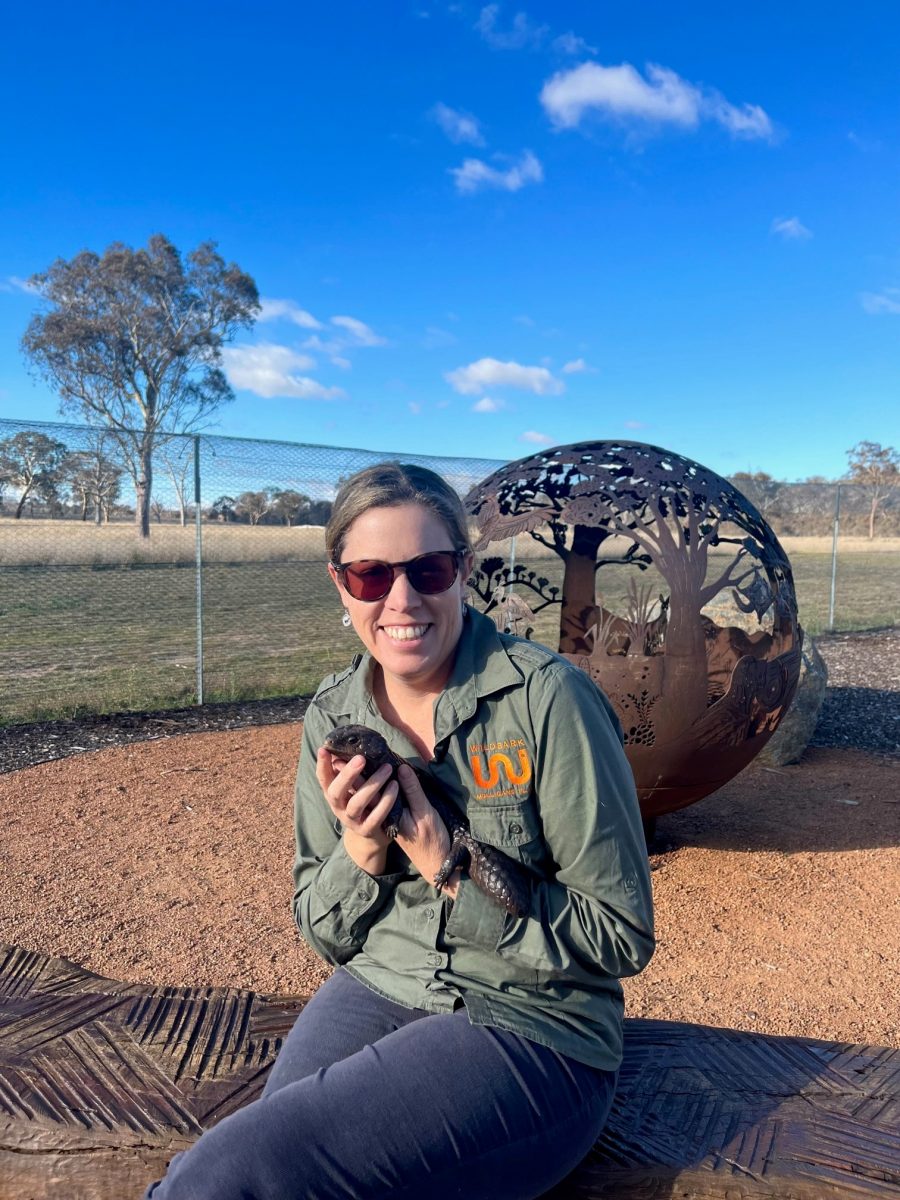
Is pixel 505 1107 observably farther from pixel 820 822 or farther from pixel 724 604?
pixel 724 604

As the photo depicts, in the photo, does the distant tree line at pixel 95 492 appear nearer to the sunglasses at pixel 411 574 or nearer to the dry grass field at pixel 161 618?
the dry grass field at pixel 161 618

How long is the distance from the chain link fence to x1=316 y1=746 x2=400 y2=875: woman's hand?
5.89m

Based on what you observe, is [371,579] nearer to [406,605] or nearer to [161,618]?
[406,605]

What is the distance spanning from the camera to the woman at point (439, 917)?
155cm

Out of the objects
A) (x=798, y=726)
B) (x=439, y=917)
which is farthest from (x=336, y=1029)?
(x=798, y=726)

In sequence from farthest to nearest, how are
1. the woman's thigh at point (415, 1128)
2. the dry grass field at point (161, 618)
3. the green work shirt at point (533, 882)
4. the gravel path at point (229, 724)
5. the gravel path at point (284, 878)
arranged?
1. the dry grass field at point (161, 618)
2. the gravel path at point (229, 724)
3. the gravel path at point (284, 878)
4. the green work shirt at point (533, 882)
5. the woman's thigh at point (415, 1128)

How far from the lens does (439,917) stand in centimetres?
185

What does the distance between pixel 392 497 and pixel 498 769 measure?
67 centimetres

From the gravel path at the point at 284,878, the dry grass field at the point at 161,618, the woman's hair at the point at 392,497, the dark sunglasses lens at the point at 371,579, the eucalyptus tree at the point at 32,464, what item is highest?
the eucalyptus tree at the point at 32,464

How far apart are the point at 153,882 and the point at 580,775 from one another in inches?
133

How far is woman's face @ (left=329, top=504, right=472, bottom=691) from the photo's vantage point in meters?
1.95

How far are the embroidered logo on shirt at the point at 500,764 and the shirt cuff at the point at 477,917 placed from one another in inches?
8.3

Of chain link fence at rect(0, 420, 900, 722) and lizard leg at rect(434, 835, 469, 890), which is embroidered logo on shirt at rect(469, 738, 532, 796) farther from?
chain link fence at rect(0, 420, 900, 722)

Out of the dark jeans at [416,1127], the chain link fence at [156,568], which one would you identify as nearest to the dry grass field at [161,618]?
the chain link fence at [156,568]
